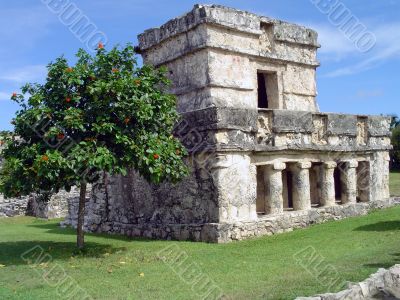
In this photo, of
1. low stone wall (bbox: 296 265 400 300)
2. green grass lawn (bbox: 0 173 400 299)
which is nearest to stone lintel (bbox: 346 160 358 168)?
green grass lawn (bbox: 0 173 400 299)

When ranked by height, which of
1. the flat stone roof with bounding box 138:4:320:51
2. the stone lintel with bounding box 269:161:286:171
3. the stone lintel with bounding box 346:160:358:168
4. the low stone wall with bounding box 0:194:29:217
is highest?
the flat stone roof with bounding box 138:4:320:51

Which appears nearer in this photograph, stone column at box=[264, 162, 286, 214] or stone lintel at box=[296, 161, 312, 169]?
stone column at box=[264, 162, 286, 214]

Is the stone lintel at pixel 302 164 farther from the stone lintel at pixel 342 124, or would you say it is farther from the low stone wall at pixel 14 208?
the low stone wall at pixel 14 208

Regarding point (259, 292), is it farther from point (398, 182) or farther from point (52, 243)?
point (398, 182)

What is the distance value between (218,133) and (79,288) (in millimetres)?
5130

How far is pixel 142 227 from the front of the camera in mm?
13047

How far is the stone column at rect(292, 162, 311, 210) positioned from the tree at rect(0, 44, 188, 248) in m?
4.35

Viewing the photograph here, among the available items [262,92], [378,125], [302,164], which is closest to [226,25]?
[262,92]

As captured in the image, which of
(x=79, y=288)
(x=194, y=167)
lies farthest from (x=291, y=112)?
(x=79, y=288)

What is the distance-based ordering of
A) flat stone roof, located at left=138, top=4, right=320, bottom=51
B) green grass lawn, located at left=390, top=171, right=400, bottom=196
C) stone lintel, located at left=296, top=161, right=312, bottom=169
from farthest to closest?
1. green grass lawn, located at left=390, top=171, right=400, bottom=196
2. flat stone roof, located at left=138, top=4, right=320, bottom=51
3. stone lintel, located at left=296, top=161, right=312, bottom=169

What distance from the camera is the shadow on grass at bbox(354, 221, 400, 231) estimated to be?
1143 centimetres

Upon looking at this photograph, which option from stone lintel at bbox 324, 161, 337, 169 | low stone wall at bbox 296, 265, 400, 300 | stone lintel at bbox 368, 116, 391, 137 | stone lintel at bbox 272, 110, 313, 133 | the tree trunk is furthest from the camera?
stone lintel at bbox 368, 116, 391, 137

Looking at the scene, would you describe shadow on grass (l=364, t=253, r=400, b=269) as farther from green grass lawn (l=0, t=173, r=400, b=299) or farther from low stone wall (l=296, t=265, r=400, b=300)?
low stone wall (l=296, t=265, r=400, b=300)

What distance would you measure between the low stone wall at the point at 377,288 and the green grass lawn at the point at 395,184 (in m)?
15.3
